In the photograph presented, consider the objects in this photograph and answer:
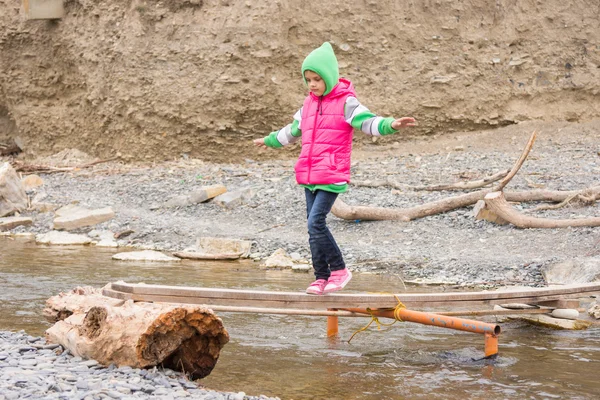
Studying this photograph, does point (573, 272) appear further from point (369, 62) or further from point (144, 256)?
point (369, 62)

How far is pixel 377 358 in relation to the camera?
5617 millimetres

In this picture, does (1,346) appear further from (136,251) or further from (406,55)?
Answer: (406,55)

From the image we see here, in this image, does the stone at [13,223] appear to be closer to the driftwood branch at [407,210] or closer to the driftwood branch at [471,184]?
the driftwood branch at [407,210]

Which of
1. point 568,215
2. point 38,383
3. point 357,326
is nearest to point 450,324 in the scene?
point 357,326

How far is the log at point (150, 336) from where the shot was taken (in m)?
4.39

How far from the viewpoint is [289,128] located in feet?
20.1

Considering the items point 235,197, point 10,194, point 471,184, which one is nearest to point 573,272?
point 471,184

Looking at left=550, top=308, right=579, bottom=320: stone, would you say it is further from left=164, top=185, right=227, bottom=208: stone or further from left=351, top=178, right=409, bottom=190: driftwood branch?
left=164, top=185, right=227, bottom=208: stone

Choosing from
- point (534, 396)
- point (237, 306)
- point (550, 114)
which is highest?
point (550, 114)

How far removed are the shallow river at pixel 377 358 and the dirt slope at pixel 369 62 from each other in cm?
916

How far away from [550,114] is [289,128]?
12069 mm

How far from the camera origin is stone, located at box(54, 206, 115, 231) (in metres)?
12.1

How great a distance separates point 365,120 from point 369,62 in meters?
11.9

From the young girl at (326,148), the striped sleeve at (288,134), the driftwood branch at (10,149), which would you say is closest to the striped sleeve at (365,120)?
the young girl at (326,148)
